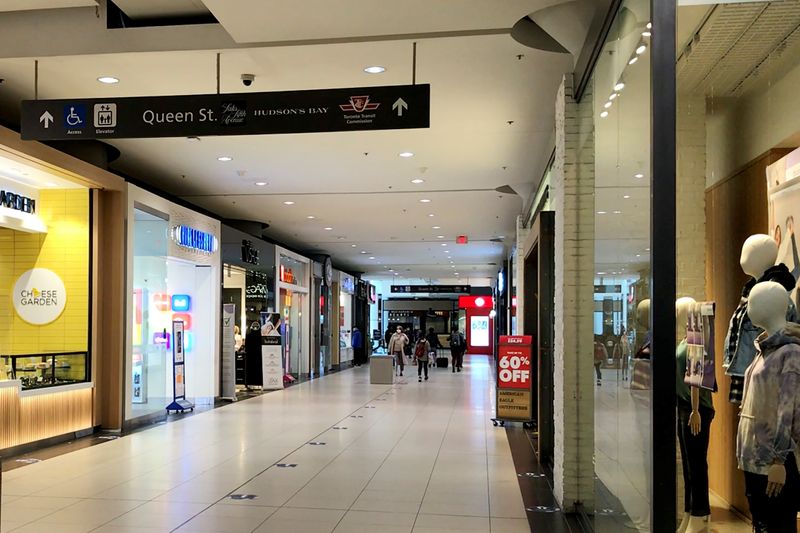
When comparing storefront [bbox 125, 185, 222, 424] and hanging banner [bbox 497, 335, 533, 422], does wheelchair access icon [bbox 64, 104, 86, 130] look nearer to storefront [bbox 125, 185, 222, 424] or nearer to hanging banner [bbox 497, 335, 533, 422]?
storefront [bbox 125, 185, 222, 424]

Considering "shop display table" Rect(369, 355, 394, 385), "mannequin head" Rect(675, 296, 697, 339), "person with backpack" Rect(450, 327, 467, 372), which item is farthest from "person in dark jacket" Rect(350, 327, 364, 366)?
"mannequin head" Rect(675, 296, 697, 339)

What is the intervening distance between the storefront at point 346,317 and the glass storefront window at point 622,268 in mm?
20802

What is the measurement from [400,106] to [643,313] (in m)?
2.70

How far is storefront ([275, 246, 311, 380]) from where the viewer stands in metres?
17.8

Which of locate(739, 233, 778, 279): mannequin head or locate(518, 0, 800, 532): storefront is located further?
locate(739, 233, 778, 279): mannequin head

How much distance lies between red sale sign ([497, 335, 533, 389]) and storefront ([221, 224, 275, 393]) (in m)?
5.89

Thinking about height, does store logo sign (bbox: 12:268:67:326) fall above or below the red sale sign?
above

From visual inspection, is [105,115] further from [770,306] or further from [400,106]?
[770,306]

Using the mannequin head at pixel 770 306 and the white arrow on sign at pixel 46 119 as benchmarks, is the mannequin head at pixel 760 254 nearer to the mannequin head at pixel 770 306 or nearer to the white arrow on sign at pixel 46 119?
the mannequin head at pixel 770 306

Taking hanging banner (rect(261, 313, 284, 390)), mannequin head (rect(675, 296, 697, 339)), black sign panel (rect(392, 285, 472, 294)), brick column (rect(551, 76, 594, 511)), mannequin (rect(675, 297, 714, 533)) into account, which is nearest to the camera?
mannequin head (rect(675, 296, 697, 339))

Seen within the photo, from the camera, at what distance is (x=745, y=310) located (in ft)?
10.8

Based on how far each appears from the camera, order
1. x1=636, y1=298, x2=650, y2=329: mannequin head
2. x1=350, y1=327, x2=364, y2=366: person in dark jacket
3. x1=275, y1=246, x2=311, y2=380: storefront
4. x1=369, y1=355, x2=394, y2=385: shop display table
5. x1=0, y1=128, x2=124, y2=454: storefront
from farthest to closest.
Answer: x1=350, y1=327, x2=364, y2=366: person in dark jacket
x1=275, y1=246, x2=311, y2=380: storefront
x1=369, y1=355, x2=394, y2=385: shop display table
x1=0, y1=128, x2=124, y2=454: storefront
x1=636, y1=298, x2=650, y2=329: mannequin head

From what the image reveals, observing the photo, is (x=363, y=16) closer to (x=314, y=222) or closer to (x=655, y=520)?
(x=655, y=520)

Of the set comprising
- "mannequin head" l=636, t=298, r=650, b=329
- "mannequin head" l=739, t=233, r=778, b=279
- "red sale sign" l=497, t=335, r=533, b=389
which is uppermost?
"mannequin head" l=739, t=233, r=778, b=279
